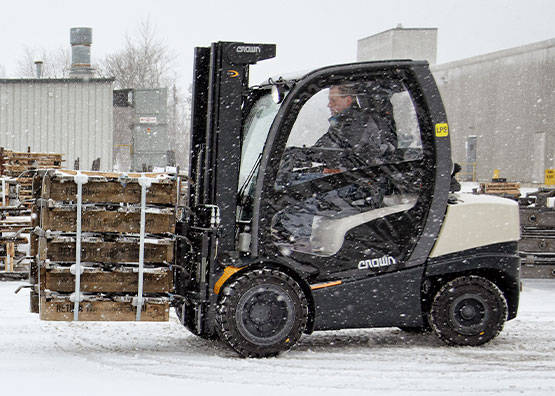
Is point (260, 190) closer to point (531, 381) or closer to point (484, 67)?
point (531, 381)

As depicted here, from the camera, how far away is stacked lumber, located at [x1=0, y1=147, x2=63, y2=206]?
17.2m

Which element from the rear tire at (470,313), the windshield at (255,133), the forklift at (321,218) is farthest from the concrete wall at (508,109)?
the windshield at (255,133)

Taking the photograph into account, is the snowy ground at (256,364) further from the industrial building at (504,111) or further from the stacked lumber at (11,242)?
the industrial building at (504,111)

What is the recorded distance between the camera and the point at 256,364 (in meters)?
5.43

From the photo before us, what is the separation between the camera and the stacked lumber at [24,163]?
17230mm

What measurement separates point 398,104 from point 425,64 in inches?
14.7

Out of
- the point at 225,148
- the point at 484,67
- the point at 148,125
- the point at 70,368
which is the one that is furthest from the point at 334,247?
the point at 484,67

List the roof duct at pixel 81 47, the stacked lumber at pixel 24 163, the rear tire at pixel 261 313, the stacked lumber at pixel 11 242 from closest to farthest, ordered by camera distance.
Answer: the rear tire at pixel 261 313
the stacked lumber at pixel 11 242
the stacked lumber at pixel 24 163
the roof duct at pixel 81 47

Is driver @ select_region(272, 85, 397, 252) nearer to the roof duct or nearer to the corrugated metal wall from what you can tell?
the corrugated metal wall

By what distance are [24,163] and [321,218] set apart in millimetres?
13821

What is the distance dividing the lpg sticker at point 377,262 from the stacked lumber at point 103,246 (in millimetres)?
1423

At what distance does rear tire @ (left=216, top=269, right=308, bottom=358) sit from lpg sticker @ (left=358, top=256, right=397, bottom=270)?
1.75ft

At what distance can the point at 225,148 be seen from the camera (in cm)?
578

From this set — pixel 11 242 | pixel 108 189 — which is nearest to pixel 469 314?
pixel 108 189
